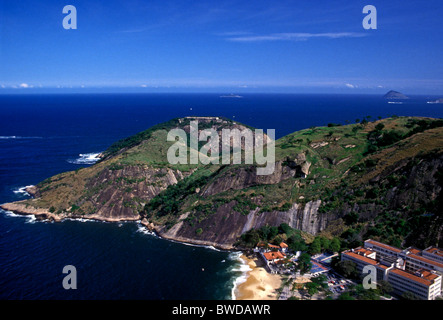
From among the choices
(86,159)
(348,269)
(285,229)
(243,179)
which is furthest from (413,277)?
(86,159)

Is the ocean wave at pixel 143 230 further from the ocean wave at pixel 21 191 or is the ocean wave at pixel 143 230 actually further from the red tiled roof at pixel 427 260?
the red tiled roof at pixel 427 260

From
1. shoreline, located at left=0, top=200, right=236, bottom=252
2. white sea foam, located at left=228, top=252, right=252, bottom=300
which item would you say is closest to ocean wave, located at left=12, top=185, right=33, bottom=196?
shoreline, located at left=0, top=200, right=236, bottom=252

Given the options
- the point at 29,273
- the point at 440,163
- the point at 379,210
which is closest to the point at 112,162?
the point at 29,273

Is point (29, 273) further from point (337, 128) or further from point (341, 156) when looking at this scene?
point (337, 128)

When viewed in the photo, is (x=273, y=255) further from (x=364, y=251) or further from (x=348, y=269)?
(x=364, y=251)

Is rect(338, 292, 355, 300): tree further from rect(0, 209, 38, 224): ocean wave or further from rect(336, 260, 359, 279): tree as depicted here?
rect(0, 209, 38, 224): ocean wave
